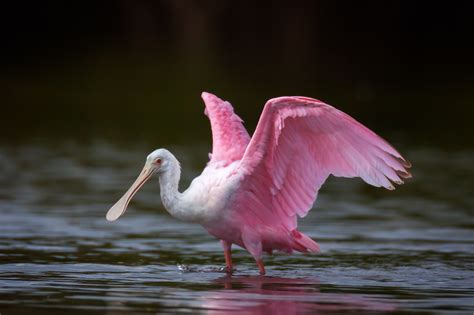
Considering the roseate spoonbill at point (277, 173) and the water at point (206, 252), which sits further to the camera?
the roseate spoonbill at point (277, 173)

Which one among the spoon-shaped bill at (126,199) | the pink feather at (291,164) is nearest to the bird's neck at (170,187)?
the spoon-shaped bill at (126,199)

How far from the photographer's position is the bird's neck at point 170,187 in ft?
36.0

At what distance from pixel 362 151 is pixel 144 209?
4863 millimetres

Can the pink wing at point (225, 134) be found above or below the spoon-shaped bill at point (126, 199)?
above

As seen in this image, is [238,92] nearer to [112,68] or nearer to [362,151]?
[112,68]

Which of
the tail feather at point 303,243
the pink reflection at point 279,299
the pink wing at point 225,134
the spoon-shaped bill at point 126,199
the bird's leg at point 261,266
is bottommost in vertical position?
the pink reflection at point 279,299

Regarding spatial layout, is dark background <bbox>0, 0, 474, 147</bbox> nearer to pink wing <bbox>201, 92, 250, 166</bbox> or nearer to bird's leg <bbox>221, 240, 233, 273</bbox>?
pink wing <bbox>201, 92, 250, 166</bbox>

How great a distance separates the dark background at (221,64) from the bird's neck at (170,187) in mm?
10946

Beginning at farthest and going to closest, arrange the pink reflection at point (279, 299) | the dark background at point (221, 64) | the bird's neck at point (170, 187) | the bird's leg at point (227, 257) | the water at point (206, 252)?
the dark background at point (221, 64) → the bird's leg at point (227, 257) → the bird's neck at point (170, 187) → the water at point (206, 252) → the pink reflection at point (279, 299)

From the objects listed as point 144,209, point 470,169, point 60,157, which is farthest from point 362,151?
point 60,157

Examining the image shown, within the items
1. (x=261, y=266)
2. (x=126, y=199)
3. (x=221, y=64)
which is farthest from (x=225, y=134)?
(x=221, y=64)

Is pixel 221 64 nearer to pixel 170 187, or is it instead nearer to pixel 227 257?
pixel 227 257

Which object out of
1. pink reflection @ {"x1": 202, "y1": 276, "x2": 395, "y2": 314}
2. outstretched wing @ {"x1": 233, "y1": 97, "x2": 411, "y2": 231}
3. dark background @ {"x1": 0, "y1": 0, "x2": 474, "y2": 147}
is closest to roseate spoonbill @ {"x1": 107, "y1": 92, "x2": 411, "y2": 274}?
outstretched wing @ {"x1": 233, "y1": 97, "x2": 411, "y2": 231}

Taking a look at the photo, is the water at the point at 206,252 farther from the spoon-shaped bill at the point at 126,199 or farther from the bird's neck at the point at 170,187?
the bird's neck at the point at 170,187
